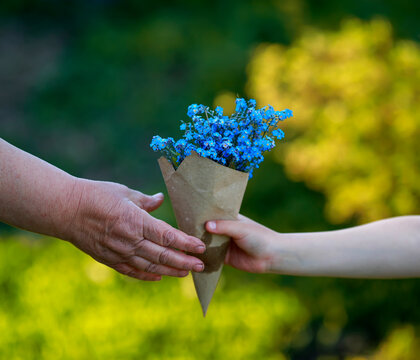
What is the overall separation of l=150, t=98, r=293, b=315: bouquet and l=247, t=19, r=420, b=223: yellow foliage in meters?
2.29

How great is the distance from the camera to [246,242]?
6.53 feet

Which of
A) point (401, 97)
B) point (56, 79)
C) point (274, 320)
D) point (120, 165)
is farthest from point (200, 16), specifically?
point (274, 320)

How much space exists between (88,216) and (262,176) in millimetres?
3519

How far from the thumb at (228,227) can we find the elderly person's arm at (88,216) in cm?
7

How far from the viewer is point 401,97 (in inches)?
151

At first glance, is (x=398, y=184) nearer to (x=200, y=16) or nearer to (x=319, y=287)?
(x=319, y=287)

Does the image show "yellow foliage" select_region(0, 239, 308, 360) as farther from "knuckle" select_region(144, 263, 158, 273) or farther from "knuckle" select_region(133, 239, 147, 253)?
"knuckle" select_region(133, 239, 147, 253)

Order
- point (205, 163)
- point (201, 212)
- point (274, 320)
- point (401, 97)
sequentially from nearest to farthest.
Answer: point (205, 163) → point (201, 212) → point (274, 320) → point (401, 97)

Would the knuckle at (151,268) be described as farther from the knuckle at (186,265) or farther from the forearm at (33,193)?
the forearm at (33,193)

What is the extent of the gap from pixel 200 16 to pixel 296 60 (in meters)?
5.83

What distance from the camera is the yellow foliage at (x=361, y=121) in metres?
3.85

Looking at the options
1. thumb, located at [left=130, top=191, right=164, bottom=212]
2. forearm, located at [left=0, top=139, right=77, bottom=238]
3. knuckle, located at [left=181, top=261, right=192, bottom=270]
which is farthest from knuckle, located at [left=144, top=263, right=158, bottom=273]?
forearm, located at [left=0, top=139, right=77, bottom=238]

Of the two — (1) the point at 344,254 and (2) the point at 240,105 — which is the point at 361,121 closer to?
(1) the point at 344,254


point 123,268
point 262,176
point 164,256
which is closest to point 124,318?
point 123,268
